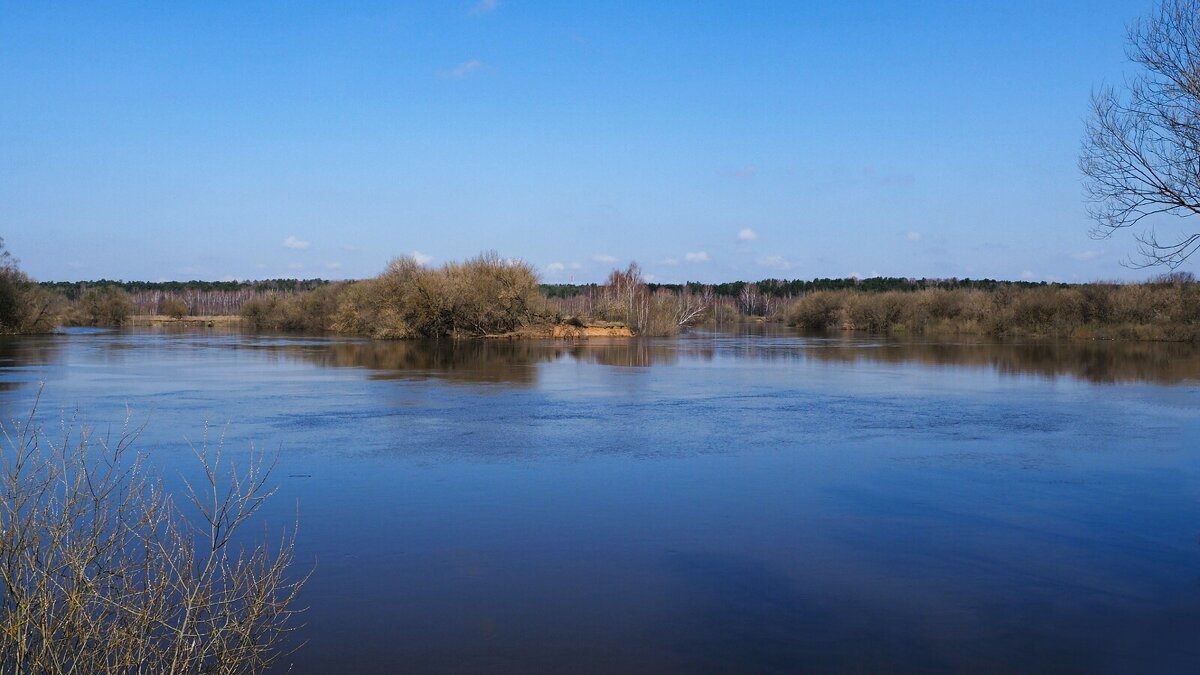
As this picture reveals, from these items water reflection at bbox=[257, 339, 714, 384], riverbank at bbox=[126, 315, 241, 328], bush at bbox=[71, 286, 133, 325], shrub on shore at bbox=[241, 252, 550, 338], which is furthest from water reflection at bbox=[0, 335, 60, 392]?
bush at bbox=[71, 286, 133, 325]

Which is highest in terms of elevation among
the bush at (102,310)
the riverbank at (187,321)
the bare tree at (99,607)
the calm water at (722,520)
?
the bush at (102,310)

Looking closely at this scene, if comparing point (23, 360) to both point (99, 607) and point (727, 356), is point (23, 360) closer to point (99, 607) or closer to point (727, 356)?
point (727, 356)

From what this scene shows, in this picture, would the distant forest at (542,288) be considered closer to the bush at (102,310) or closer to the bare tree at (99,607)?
the bush at (102,310)

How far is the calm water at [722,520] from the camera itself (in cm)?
552

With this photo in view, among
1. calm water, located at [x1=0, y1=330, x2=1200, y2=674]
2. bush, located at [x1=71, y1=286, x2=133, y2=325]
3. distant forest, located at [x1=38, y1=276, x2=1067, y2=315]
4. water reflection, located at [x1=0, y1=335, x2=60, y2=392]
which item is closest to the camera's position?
calm water, located at [x1=0, y1=330, x2=1200, y2=674]

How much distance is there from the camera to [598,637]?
5.55 m

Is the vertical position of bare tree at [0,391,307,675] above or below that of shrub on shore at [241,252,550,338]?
below

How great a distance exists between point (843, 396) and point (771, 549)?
11.6m

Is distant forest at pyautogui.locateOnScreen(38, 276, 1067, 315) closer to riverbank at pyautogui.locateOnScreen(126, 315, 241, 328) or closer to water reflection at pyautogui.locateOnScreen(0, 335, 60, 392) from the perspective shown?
riverbank at pyautogui.locateOnScreen(126, 315, 241, 328)

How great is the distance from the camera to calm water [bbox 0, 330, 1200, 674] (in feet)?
18.1

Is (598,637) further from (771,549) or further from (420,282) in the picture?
(420,282)

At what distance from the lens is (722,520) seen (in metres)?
8.29

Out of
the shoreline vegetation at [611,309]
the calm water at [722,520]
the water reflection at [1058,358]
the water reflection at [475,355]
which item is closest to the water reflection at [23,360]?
the calm water at [722,520]

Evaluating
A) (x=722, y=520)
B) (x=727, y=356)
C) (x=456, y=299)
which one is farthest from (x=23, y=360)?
(x=722, y=520)
